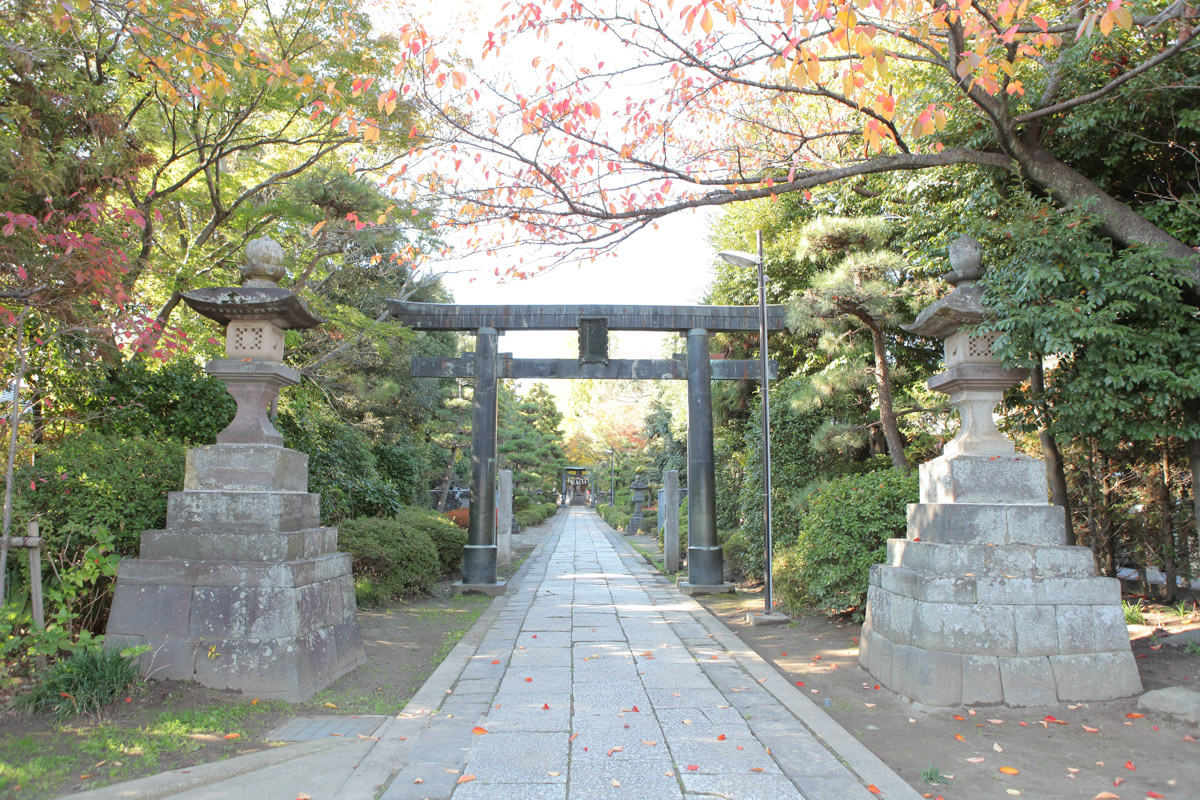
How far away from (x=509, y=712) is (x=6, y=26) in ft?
20.4

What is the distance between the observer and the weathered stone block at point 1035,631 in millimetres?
4219

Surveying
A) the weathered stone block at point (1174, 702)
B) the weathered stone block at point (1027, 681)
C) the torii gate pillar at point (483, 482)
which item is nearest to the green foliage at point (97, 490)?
the torii gate pillar at point (483, 482)

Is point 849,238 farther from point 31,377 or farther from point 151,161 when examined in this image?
point 31,377

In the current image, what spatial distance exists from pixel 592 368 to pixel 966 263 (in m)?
5.81

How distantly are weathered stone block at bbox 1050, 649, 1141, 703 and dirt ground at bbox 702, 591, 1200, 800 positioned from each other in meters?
0.06

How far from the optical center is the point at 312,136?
8.48 meters

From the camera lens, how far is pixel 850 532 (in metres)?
6.57

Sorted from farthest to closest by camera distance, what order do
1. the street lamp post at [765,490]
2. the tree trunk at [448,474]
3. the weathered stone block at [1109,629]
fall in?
the tree trunk at [448,474], the street lamp post at [765,490], the weathered stone block at [1109,629]

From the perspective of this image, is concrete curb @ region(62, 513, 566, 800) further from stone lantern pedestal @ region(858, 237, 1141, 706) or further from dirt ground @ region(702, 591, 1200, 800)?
stone lantern pedestal @ region(858, 237, 1141, 706)

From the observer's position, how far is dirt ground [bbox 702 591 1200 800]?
10.3ft

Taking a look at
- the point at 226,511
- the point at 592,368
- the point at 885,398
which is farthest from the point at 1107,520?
the point at 226,511

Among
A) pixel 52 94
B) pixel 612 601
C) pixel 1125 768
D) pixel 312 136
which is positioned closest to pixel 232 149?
pixel 312 136

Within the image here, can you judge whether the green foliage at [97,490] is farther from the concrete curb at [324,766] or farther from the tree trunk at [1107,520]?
the tree trunk at [1107,520]

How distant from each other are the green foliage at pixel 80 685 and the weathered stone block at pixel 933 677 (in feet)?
16.0
